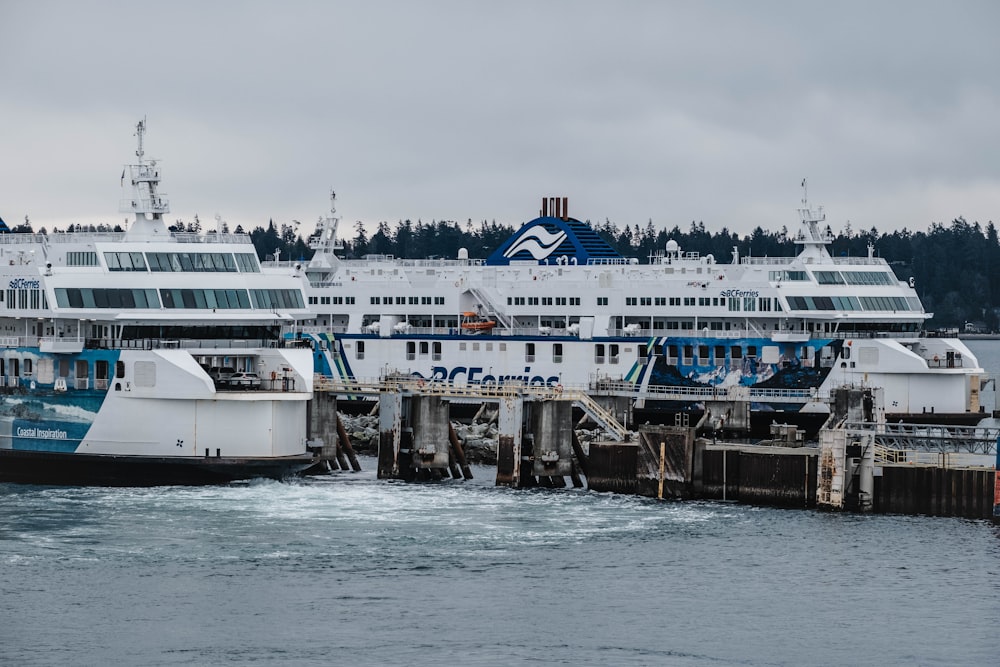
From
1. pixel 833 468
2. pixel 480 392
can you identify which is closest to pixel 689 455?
pixel 833 468

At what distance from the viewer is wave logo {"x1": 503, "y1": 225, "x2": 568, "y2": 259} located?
86.0 meters

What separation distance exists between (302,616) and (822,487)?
18.0m

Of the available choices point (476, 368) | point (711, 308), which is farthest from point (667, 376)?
point (476, 368)

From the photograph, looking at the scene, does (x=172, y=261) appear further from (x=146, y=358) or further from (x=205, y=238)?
(x=146, y=358)

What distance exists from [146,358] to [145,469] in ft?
10.4

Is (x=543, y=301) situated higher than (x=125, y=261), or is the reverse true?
(x=543, y=301)

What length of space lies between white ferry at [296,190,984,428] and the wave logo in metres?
0.08

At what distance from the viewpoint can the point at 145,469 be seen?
53.7 meters

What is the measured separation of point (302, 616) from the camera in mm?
38844

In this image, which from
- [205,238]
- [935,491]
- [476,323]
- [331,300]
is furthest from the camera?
[331,300]

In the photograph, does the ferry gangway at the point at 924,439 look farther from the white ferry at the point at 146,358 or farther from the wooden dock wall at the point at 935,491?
the white ferry at the point at 146,358

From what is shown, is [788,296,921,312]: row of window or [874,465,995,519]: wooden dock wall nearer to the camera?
[874,465,995,519]: wooden dock wall

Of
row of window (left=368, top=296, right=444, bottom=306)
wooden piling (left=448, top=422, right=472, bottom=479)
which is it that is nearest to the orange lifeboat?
row of window (left=368, top=296, right=444, bottom=306)

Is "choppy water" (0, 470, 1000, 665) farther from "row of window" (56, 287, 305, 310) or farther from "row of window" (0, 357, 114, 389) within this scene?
"row of window" (56, 287, 305, 310)
